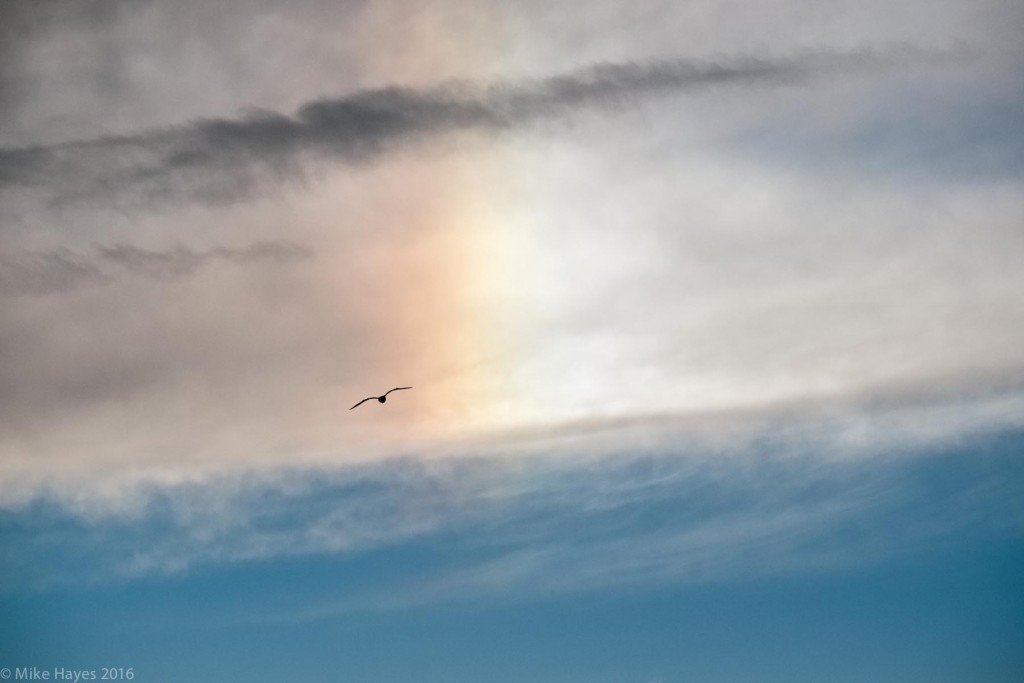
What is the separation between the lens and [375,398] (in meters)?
200
